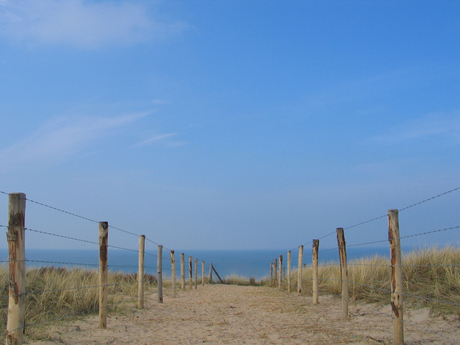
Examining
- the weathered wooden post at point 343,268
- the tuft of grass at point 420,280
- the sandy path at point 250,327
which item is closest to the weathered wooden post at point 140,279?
the sandy path at point 250,327

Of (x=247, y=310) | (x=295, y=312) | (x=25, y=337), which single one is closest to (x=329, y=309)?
(x=295, y=312)

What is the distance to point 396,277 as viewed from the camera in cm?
637

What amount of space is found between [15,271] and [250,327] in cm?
473

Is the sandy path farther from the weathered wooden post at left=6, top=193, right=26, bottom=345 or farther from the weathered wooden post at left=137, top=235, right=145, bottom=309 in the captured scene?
the weathered wooden post at left=6, top=193, right=26, bottom=345

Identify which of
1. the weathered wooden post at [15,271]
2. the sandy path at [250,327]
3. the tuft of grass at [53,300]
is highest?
the weathered wooden post at [15,271]

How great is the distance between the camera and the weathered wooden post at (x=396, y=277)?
6.25 metres

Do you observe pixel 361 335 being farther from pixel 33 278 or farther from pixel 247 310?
pixel 33 278

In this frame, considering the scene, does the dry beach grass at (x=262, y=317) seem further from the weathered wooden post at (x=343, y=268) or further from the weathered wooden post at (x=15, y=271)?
the weathered wooden post at (x=15, y=271)

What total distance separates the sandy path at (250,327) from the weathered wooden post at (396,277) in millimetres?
445

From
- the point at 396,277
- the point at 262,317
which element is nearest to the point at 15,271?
the point at 396,277

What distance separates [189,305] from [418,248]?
6.72 metres

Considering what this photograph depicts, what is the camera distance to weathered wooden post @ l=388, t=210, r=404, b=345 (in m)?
6.25

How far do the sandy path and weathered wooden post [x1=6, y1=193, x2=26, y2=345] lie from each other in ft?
4.53

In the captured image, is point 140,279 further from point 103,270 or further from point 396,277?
point 396,277
